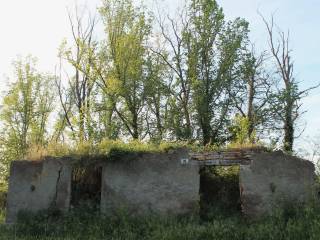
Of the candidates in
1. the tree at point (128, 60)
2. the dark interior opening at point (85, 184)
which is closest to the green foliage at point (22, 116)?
the tree at point (128, 60)

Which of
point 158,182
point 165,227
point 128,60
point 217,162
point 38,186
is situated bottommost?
point 165,227

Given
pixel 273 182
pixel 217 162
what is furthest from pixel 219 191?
pixel 273 182

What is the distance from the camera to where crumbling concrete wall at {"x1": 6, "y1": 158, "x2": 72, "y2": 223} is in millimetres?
14281

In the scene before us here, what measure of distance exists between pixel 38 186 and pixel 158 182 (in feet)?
13.6

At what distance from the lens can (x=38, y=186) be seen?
48.2 ft

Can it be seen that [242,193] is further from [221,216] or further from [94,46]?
[94,46]

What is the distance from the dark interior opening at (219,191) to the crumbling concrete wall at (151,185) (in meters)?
0.56

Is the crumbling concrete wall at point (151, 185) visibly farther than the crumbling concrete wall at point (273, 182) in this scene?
Yes

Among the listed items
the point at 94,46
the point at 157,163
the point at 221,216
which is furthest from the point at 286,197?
the point at 94,46

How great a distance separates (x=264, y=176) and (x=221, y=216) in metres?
1.62

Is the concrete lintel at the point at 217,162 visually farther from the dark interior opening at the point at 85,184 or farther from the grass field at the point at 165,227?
the dark interior opening at the point at 85,184

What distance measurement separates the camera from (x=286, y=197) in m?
12.4

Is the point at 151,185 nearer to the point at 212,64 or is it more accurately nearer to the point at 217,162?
the point at 217,162

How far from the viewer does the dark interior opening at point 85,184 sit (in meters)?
14.3
